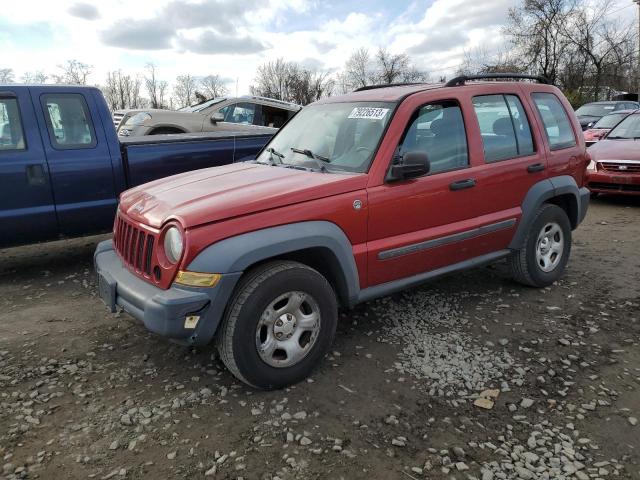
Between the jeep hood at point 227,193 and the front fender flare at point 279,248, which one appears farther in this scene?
the jeep hood at point 227,193

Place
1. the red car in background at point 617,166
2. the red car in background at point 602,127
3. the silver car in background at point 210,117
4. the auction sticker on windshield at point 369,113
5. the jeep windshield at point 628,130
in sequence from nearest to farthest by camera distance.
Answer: the auction sticker on windshield at point 369,113
the red car in background at point 617,166
the jeep windshield at point 628,130
the silver car in background at point 210,117
the red car in background at point 602,127

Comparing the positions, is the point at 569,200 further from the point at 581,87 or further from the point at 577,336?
the point at 581,87

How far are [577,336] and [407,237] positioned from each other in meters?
1.55

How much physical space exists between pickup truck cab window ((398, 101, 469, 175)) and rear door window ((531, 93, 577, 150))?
113cm

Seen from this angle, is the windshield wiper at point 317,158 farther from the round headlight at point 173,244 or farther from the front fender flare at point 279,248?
the round headlight at point 173,244

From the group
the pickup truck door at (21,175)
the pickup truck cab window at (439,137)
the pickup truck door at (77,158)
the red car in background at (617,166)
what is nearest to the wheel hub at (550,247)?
the pickup truck cab window at (439,137)

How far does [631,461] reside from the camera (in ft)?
8.42

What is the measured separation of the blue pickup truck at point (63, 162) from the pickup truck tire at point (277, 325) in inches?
121

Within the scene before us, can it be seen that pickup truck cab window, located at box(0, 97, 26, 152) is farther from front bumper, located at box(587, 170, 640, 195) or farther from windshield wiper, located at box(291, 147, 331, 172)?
front bumper, located at box(587, 170, 640, 195)

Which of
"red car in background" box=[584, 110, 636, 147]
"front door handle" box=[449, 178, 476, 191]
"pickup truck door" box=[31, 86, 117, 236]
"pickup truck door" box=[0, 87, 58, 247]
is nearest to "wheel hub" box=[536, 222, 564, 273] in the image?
"front door handle" box=[449, 178, 476, 191]

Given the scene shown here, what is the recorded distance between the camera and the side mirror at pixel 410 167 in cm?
339

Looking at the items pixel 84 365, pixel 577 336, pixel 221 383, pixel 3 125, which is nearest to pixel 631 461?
pixel 577 336

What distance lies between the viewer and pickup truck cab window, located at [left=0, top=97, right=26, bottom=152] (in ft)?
16.3

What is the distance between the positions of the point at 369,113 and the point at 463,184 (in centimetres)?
89
